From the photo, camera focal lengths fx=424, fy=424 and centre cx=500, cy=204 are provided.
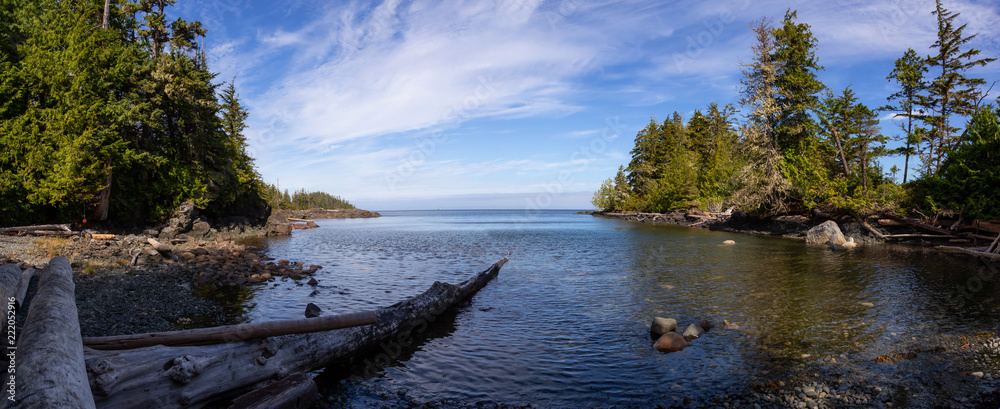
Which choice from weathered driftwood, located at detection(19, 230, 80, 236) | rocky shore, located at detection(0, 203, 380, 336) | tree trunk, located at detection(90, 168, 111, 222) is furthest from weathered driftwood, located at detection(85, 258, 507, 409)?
tree trunk, located at detection(90, 168, 111, 222)

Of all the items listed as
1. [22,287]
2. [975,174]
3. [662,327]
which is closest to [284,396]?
[662,327]

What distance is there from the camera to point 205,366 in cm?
581

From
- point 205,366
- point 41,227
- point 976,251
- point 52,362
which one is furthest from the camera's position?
point 41,227

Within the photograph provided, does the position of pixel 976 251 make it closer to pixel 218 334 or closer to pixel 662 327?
pixel 662 327

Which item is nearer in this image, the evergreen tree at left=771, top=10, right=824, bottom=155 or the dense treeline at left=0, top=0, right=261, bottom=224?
the dense treeline at left=0, top=0, right=261, bottom=224

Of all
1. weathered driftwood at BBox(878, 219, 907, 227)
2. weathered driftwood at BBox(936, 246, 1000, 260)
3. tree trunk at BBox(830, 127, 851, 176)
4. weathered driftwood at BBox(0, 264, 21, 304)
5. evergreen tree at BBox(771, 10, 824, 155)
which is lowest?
weathered driftwood at BBox(936, 246, 1000, 260)

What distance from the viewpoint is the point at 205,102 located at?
121 feet

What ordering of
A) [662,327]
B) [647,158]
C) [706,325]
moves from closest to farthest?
[662,327], [706,325], [647,158]

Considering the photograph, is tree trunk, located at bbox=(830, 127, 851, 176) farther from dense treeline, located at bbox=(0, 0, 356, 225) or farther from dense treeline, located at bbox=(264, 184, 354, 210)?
dense treeline, located at bbox=(264, 184, 354, 210)

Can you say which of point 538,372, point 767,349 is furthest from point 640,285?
point 538,372

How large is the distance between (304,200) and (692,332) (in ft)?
472

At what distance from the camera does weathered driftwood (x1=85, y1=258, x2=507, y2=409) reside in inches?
199

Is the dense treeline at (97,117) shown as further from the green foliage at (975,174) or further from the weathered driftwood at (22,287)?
the green foliage at (975,174)

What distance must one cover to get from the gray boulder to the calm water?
271 inches
